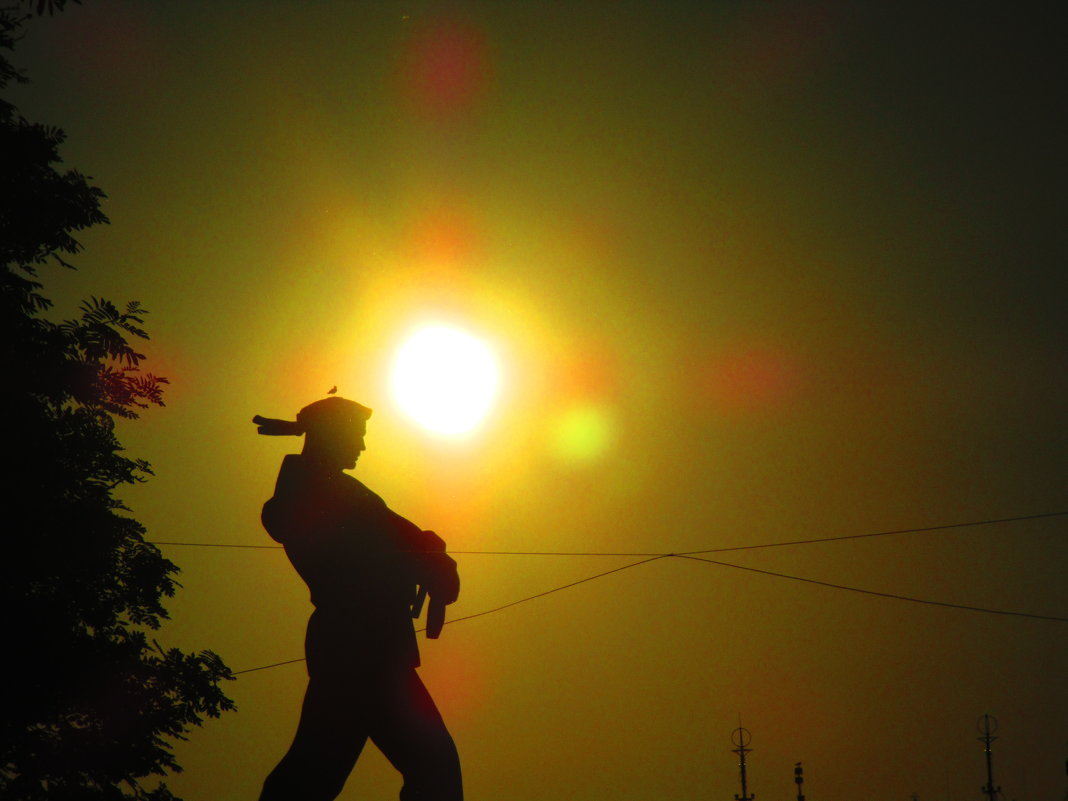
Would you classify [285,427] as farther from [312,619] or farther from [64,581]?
[64,581]

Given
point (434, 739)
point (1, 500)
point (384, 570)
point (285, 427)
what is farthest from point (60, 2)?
point (1, 500)

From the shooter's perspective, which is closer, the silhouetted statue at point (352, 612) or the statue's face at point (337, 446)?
the silhouetted statue at point (352, 612)

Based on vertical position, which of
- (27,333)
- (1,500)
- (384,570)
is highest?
(27,333)

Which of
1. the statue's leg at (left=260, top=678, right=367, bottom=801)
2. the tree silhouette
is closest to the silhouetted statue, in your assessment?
the statue's leg at (left=260, top=678, right=367, bottom=801)

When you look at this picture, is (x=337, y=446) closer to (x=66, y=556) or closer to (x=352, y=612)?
(x=352, y=612)

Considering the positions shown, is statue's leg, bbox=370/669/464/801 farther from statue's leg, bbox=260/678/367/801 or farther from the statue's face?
the statue's face

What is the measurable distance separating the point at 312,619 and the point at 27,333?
7000 millimetres

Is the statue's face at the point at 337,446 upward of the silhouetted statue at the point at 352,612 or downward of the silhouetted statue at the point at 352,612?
upward

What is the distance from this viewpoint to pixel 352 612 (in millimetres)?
8938

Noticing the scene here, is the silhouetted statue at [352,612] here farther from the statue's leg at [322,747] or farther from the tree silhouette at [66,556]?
the tree silhouette at [66,556]

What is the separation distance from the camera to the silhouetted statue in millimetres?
8523

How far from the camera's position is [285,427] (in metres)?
9.41

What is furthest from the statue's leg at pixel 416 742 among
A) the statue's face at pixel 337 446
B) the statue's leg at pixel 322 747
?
the statue's face at pixel 337 446

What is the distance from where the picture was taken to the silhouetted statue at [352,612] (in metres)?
8.52
